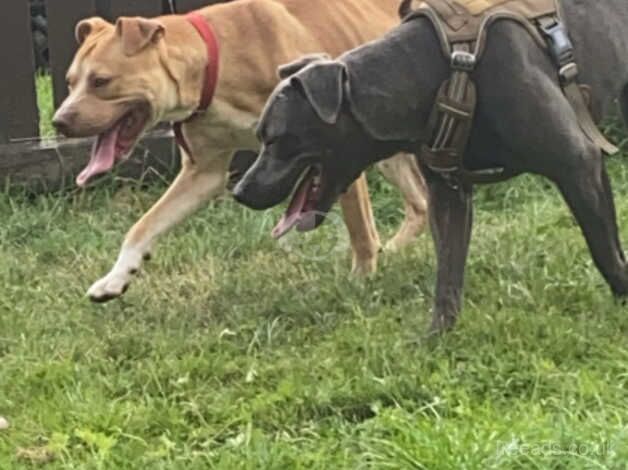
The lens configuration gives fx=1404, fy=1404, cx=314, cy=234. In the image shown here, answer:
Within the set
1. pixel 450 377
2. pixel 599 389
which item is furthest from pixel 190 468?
pixel 599 389

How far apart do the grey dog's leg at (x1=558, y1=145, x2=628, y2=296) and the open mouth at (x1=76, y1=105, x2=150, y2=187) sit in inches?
61.8

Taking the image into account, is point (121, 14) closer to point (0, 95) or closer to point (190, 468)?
point (0, 95)

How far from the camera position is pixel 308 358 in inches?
160

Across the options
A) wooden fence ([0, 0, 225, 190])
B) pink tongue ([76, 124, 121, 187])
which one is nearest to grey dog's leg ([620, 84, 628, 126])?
pink tongue ([76, 124, 121, 187])

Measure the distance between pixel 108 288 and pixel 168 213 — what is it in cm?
40

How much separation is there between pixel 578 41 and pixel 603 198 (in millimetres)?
466

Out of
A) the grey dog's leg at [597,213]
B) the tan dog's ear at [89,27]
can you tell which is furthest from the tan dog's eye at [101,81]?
the grey dog's leg at [597,213]

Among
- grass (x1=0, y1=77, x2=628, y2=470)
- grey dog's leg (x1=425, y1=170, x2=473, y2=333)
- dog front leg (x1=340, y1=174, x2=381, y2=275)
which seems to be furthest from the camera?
dog front leg (x1=340, y1=174, x2=381, y2=275)

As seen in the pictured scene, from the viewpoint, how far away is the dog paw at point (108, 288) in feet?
15.4

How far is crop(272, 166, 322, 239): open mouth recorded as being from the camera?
3.96m

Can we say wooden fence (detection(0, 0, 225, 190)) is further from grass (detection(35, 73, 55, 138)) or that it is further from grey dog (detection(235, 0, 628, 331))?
grey dog (detection(235, 0, 628, 331))

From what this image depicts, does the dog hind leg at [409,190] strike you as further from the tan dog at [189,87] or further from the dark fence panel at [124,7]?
the dark fence panel at [124,7]

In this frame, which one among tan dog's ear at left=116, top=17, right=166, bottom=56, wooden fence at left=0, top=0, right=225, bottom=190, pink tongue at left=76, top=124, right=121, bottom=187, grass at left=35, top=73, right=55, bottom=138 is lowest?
grass at left=35, top=73, right=55, bottom=138

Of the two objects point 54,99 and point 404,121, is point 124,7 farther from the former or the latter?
point 404,121
